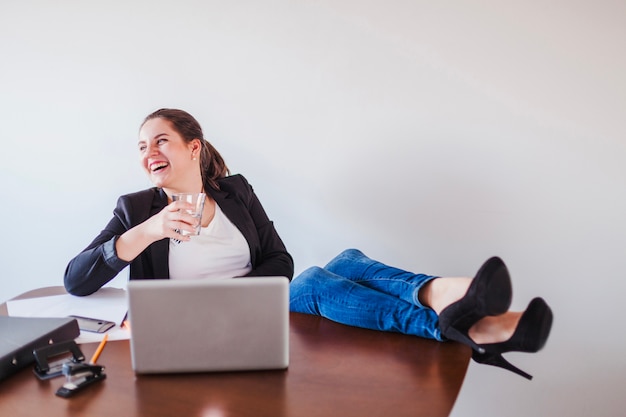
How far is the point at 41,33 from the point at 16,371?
1795 millimetres

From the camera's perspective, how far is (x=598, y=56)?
5.98 feet

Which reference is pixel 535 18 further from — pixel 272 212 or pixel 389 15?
pixel 272 212

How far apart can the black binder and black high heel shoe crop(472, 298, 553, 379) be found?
0.95 m

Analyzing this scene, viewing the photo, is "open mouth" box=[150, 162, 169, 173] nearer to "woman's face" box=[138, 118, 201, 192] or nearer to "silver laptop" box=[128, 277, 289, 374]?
"woman's face" box=[138, 118, 201, 192]

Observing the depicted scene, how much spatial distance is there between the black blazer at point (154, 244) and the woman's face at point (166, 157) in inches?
3.1

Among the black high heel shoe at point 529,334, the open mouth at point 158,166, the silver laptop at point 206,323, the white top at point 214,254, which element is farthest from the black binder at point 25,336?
the black high heel shoe at point 529,334

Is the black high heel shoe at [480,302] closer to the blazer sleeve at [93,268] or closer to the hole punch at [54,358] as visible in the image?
the hole punch at [54,358]

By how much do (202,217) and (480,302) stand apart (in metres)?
1.05

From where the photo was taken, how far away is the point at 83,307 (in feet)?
4.81

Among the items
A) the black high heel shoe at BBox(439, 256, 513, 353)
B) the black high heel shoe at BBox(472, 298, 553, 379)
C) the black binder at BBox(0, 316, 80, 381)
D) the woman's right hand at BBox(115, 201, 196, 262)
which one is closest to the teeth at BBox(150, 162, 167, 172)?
the woman's right hand at BBox(115, 201, 196, 262)

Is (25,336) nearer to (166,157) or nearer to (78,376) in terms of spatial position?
(78,376)

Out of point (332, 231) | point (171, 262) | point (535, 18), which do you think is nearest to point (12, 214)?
point (171, 262)

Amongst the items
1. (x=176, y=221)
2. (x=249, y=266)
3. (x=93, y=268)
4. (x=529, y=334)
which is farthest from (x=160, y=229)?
(x=529, y=334)

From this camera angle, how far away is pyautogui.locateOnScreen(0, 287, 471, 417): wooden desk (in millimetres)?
948
